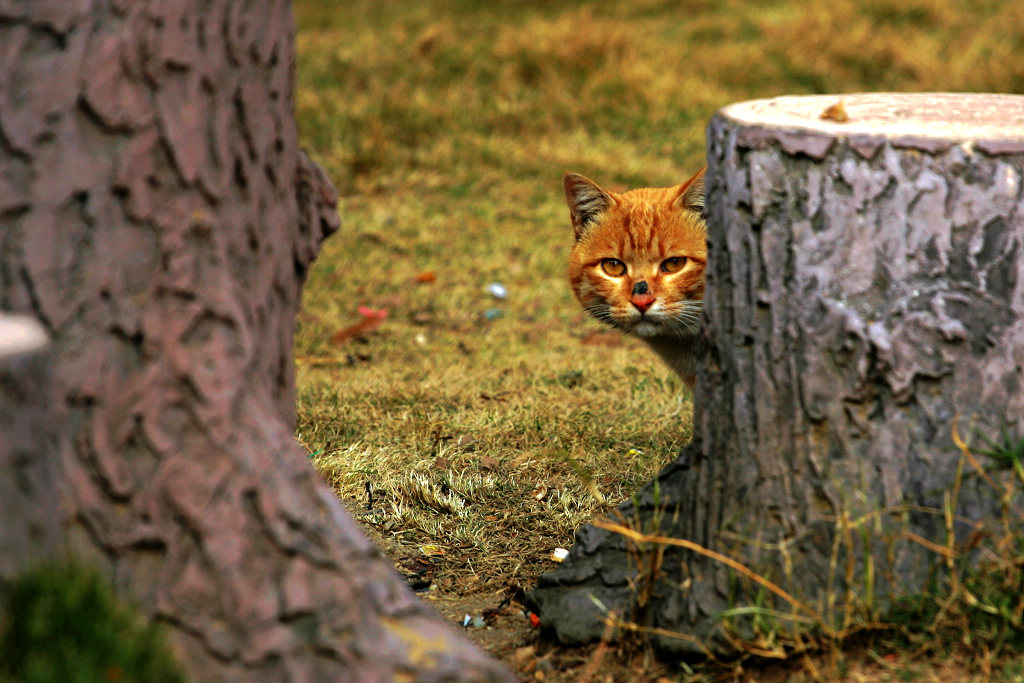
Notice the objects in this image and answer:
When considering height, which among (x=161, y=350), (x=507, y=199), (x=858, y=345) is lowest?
(x=507, y=199)

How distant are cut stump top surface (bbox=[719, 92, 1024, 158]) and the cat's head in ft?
3.16

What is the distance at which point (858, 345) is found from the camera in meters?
2.01

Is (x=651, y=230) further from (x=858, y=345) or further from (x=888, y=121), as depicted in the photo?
(x=858, y=345)

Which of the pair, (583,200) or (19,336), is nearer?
(19,336)

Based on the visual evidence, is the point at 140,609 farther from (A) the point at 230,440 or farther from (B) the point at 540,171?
(B) the point at 540,171

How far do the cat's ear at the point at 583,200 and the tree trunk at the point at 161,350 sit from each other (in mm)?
2070

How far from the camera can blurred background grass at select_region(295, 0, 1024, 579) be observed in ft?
11.0

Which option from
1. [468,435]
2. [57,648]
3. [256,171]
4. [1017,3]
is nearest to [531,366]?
[468,435]

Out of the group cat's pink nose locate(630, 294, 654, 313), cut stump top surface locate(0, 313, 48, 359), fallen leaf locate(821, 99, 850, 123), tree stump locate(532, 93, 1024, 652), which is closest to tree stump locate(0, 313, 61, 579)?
cut stump top surface locate(0, 313, 48, 359)

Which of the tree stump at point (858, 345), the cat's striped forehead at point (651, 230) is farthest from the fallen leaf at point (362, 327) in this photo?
the tree stump at point (858, 345)

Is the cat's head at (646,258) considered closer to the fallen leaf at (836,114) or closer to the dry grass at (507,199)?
the dry grass at (507,199)

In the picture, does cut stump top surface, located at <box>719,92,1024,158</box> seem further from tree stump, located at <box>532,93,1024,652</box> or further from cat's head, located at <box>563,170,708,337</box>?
cat's head, located at <box>563,170,708,337</box>

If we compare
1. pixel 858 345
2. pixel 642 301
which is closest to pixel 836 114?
pixel 858 345

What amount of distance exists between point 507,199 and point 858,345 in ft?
16.2
